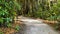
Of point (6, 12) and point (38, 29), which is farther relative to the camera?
point (38, 29)

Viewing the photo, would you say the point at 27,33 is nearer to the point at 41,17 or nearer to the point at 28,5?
the point at 41,17

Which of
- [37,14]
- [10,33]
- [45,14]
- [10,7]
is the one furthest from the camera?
[37,14]

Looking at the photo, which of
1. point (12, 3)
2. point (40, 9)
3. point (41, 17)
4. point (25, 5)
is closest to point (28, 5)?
point (25, 5)

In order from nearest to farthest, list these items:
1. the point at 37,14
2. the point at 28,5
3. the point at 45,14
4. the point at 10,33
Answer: the point at 10,33 → the point at 45,14 → the point at 37,14 → the point at 28,5

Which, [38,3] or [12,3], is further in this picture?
[38,3]

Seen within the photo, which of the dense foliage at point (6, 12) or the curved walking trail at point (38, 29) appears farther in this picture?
the curved walking trail at point (38, 29)

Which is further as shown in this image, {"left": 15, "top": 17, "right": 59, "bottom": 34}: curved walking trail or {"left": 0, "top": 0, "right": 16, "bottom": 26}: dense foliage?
{"left": 15, "top": 17, "right": 59, "bottom": 34}: curved walking trail

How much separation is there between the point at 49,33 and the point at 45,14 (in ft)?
48.6

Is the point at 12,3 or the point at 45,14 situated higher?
the point at 12,3

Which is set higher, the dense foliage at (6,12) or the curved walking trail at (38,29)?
the dense foliage at (6,12)

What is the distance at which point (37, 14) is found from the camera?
28.2 meters

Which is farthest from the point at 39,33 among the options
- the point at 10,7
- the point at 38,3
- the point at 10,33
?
the point at 38,3

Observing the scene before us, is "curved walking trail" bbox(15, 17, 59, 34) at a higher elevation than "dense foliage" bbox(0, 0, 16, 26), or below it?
below

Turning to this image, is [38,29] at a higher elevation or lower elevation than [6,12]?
lower
